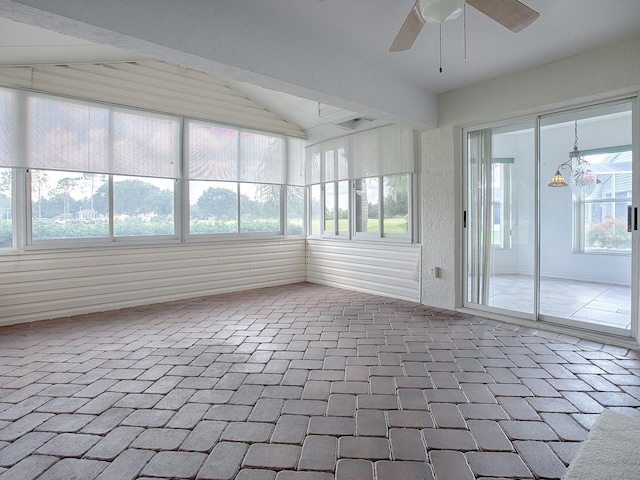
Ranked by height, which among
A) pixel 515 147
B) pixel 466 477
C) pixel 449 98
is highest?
pixel 449 98

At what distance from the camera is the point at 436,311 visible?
4.72 meters

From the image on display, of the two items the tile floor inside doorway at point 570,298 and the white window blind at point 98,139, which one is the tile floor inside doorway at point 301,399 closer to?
the tile floor inside doorway at point 570,298

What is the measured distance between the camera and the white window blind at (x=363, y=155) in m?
5.27

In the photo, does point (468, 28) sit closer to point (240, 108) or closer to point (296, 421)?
point (296, 421)

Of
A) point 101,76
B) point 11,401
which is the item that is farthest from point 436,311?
point 101,76

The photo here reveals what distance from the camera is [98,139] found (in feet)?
15.6

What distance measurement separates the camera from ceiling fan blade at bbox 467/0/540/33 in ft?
7.07

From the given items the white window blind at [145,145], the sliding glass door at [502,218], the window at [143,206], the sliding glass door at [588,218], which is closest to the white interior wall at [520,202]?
the sliding glass door at [502,218]

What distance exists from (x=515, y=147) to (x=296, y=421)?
12.5 feet

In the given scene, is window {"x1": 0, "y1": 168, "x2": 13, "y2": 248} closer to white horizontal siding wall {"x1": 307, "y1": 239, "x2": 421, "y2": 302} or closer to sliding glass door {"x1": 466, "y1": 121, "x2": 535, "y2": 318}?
white horizontal siding wall {"x1": 307, "y1": 239, "x2": 421, "y2": 302}

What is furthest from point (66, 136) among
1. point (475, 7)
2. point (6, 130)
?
point (475, 7)

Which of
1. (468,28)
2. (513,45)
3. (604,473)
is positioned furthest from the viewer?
(513,45)

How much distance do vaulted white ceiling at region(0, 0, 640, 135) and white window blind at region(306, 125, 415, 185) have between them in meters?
0.92

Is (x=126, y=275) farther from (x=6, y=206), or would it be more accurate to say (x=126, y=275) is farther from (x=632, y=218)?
(x=632, y=218)
